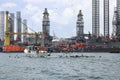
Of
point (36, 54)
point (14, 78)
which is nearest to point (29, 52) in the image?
point (36, 54)

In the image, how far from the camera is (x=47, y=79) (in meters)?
67.2

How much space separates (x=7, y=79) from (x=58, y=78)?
8.33 meters

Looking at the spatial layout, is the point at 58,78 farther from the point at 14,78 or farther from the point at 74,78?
the point at 14,78

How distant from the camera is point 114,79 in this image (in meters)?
66.7

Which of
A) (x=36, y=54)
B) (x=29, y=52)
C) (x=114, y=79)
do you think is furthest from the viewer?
(x=29, y=52)

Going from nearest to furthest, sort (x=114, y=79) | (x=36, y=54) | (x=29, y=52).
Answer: (x=114, y=79), (x=36, y=54), (x=29, y=52)

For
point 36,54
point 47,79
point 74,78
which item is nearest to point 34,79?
point 47,79

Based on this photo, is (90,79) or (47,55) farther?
(47,55)

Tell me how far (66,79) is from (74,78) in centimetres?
225

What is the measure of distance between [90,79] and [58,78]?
535 cm

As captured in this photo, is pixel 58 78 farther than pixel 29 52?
No

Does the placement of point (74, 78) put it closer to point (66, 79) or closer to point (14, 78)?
point (66, 79)

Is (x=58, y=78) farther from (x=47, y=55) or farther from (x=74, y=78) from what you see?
(x=47, y=55)

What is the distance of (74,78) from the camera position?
68.9 m
